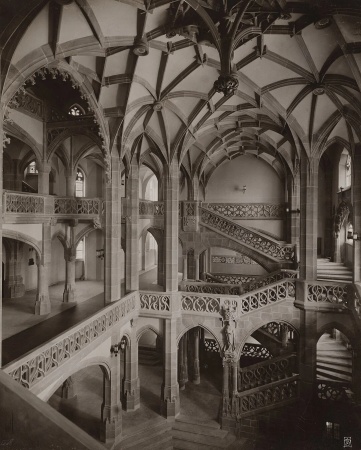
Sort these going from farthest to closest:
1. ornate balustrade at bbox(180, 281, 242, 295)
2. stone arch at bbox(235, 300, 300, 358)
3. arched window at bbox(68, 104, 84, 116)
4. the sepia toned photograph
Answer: ornate balustrade at bbox(180, 281, 242, 295) → arched window at bbox(68, 104, 84, 116) → stone arch at bbox(235, 300, 300, 358) → the sepia toned photograph

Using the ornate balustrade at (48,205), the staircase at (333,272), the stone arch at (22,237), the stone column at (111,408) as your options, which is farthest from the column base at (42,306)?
the staircase at (333,272)

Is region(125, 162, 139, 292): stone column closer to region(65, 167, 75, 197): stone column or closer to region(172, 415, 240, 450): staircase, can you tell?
region(65, 167, 75, 197): stone column

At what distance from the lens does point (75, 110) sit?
16.8 m

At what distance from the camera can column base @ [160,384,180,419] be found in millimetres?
13874

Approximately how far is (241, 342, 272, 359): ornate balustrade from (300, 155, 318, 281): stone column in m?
7.50

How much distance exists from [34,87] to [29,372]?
1228 cm

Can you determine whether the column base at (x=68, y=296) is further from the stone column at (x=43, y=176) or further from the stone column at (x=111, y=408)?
the stone column at (x=111, y=408)

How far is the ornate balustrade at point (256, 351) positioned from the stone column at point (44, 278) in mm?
10741

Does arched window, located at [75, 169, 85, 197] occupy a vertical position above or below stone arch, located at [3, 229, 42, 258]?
above

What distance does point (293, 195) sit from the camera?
20.3m

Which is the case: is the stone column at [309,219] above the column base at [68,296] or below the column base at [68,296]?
above

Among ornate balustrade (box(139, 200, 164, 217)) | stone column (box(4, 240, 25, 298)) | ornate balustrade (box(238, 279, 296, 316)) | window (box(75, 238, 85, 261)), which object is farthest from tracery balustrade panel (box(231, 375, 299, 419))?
window (box(75, 238, 85, 261))

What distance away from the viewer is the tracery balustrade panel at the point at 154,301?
14.1 m

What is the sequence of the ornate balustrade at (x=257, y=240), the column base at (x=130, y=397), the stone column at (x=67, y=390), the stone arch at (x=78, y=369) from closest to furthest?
the stone arch at (x=78, y=369) → the column base at (x=130, y=397) → the stone column at (x=67, y=390) → the ornate balustrade at (x=257, y=240)
